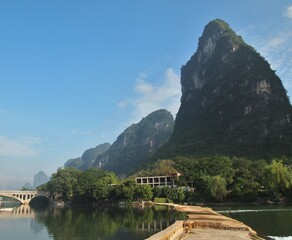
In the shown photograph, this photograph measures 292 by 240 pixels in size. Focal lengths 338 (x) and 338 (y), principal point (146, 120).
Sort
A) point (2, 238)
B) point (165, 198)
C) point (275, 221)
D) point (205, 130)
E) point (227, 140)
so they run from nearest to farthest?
1. point (2, 238)
2. point (275, 221)
3. point (165, 198)
4. point (227, 140)
5. point (205, 130)

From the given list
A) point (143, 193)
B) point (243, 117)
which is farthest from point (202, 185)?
point (243, 117)

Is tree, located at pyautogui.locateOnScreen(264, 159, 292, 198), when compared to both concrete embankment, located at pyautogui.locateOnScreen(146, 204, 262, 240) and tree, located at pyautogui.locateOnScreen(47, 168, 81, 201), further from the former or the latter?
tree, located at pyautogui.locateOnScreen(47, 168, 81, 201)

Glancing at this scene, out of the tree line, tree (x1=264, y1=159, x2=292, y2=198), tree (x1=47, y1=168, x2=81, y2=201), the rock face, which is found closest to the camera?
tree (x1=264, y1=159, x2=292, y2=198)

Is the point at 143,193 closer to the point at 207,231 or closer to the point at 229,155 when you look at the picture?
the point at 229,155

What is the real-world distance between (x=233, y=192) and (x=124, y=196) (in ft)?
104

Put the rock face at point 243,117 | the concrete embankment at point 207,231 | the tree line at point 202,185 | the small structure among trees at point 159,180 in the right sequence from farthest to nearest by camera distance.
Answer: the rock face at point 243,117 < the small structure among trees at point 159,180 < the tree line at point 202,185 < the concrete embankment at point 207,231

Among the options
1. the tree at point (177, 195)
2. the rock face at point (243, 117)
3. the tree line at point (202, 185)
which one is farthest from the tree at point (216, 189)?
the rock face at point (243, 117)

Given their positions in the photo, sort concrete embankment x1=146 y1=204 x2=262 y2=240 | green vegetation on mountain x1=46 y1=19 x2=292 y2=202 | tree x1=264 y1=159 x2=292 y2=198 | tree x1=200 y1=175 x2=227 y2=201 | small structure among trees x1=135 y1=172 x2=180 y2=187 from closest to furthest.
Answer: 1. concrete embankment x1=146 y1=204 x2=262 y2=240
2. tree x1=264 y1=159 x2=292 y2=198
3. tree x1=200 y1=175 x2=227 y2=201
4. green vegetation on mountain x1=46 y1=19 x2=292 y2=202
5. small structure among trees x1=135 y1=172 x2=180 y2=187

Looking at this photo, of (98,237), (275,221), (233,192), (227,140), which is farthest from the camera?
(227,140)

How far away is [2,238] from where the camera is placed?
127 ft

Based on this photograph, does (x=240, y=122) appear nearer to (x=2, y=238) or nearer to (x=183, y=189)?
(x=183, y=189)

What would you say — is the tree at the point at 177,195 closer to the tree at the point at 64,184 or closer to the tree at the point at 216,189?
the tree at the point at 216,189

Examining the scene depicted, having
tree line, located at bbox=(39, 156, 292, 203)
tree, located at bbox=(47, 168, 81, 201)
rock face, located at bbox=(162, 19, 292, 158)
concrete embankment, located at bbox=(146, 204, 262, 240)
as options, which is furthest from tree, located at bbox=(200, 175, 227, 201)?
tree, located at bbox=(47, 168, 81, 201)

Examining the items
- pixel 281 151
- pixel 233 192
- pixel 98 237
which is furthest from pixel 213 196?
pixel 281 151
